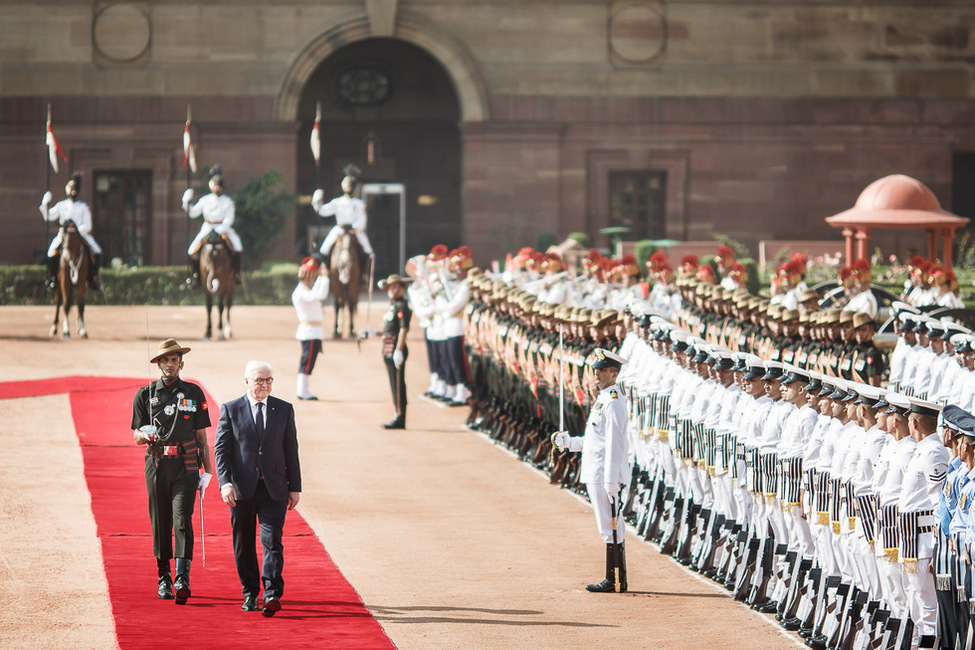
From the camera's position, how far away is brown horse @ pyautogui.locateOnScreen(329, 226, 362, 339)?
27281 millimetres

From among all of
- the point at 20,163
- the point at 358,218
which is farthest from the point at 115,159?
the point at 358,218

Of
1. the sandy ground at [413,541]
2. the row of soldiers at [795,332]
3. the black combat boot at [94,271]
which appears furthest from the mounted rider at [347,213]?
the row of soldiers at [795,332]

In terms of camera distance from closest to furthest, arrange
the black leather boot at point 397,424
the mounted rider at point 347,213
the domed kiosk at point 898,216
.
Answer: the black leather boot at point 397,424
the mounted rider at point 347,213
the domed kiosk at point 898,216

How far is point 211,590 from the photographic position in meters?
11.5

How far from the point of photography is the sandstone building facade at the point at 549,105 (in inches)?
1437

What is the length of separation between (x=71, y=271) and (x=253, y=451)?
658 inches

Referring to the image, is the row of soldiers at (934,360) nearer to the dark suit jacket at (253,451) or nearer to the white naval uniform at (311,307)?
the dark suit jacket at (253,451)

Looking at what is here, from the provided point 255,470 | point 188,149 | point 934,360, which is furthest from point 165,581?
point 188,149

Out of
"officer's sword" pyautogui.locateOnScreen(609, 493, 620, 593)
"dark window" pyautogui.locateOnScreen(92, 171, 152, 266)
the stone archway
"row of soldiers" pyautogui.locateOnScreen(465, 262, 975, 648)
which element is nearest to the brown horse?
the stone archway

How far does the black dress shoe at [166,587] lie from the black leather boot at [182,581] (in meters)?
0.04

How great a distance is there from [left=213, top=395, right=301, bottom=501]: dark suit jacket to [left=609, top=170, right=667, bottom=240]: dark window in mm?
27771

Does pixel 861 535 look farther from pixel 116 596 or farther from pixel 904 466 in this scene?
pixel 116 596

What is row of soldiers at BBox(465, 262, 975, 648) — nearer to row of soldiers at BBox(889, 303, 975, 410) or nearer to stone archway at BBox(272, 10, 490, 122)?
row of soldiers at BBox(889, 303, 975, 410)

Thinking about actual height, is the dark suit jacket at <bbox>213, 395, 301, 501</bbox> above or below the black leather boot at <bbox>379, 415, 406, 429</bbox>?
above
